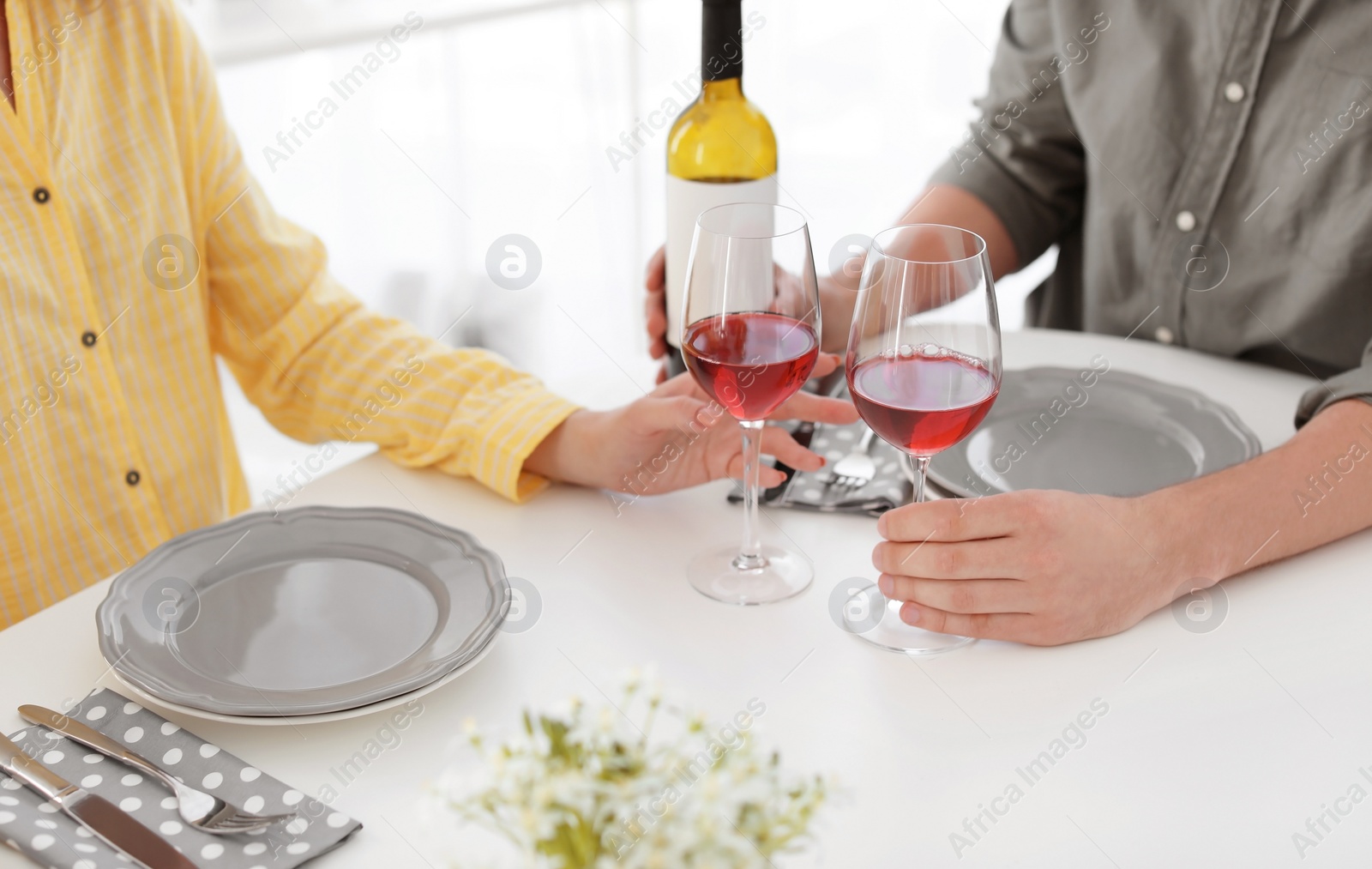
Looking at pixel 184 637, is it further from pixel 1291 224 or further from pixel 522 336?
pixel 522 336

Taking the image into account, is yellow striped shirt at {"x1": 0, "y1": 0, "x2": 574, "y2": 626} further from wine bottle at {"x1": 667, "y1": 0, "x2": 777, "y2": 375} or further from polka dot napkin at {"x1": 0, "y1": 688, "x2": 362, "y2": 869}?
polka dot napkin at {"x1": 0, "y1": 688, "x2": 362, "y2": 869}

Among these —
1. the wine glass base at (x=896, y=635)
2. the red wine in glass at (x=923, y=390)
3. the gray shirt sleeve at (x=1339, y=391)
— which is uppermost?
the red wine in glass at (x=923, y=390)

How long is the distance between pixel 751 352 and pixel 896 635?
0.75 feet

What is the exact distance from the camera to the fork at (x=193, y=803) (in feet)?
2.15

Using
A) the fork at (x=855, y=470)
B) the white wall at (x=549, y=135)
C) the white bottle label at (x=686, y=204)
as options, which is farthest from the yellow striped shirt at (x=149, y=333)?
the white wall at (x=549, y=135)

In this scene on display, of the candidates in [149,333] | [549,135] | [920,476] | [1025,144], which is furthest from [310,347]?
[549,135]

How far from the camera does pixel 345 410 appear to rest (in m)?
1.18

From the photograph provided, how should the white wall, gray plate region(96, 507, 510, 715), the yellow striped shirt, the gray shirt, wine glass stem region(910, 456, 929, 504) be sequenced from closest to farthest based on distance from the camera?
gray plate region(96, 507, 510, 715)
wine glass stem region(910, 456, 929, 504)
the yellow striped shirt
the gray shirt
the white wall

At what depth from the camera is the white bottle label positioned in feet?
3.20

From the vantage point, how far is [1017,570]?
0.83 metres

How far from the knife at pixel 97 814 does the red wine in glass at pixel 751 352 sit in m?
0.45

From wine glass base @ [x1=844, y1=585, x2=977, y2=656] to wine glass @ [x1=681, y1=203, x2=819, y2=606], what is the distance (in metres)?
0.06

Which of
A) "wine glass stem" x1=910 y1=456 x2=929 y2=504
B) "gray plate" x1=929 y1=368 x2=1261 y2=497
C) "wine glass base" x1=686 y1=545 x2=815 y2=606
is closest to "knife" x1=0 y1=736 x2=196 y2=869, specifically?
"wine glass base" x1=686 y1=545 x2=815 y2=606

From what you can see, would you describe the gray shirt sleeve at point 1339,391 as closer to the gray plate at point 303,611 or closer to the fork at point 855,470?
the fork at point 855,470
